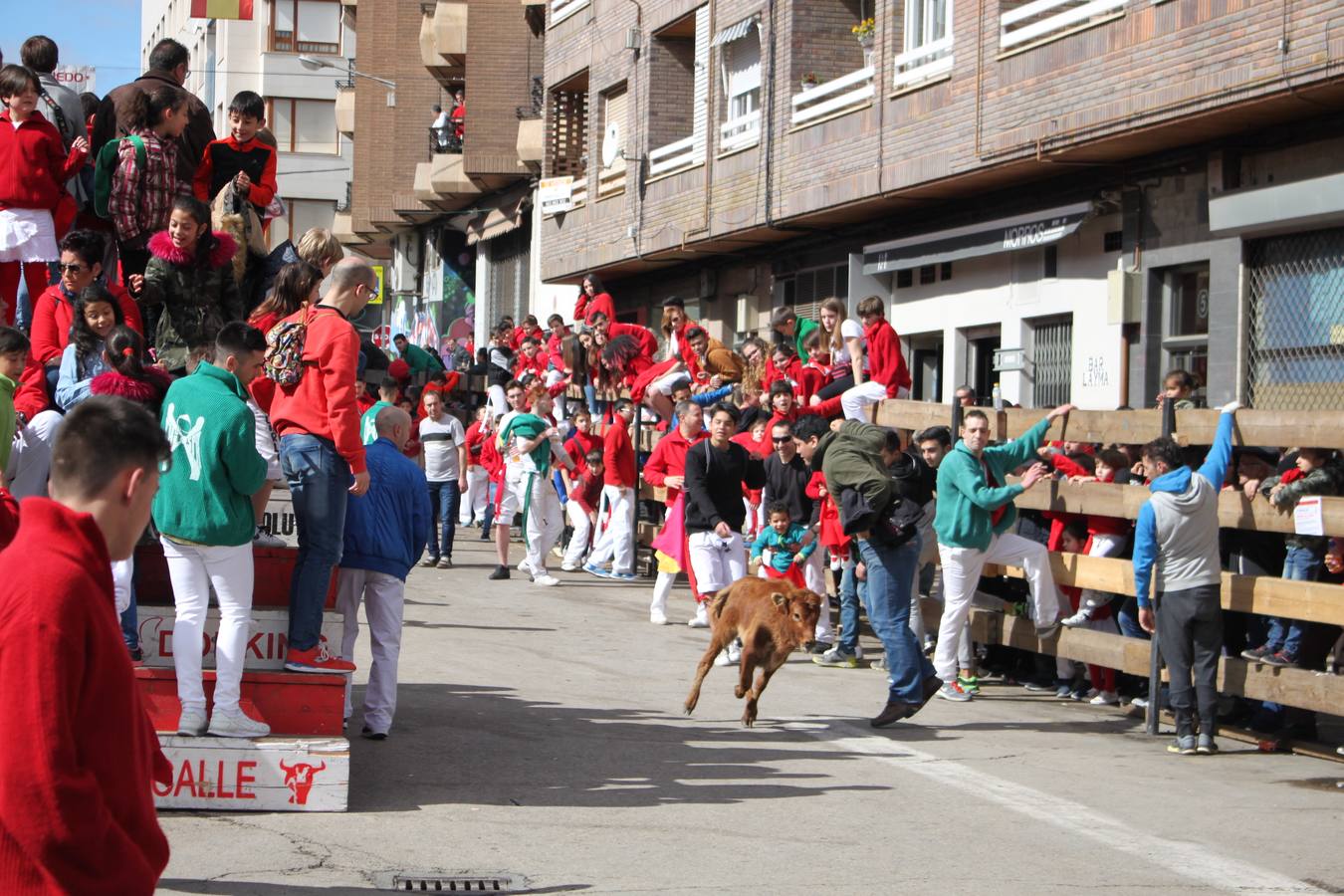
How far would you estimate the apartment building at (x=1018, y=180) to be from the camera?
1557cm

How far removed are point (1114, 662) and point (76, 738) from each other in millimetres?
9540

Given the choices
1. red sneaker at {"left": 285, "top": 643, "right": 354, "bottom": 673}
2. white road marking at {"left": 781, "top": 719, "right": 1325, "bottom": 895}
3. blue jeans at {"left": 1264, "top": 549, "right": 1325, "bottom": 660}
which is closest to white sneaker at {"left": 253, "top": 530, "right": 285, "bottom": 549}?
red sneaker at {"left": 285, "top": 643, "right": 354, "bottom": 673}

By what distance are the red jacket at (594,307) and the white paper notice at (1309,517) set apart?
1309cm

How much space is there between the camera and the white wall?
18.6 m

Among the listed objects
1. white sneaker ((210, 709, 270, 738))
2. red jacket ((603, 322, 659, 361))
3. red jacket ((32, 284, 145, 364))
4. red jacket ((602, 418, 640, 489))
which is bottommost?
white sneaker ((210, 709, 270, 738))

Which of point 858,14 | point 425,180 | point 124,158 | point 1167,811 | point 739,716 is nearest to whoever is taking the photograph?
point 1167,811

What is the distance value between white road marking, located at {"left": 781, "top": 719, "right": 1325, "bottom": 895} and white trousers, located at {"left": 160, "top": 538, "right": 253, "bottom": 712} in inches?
151

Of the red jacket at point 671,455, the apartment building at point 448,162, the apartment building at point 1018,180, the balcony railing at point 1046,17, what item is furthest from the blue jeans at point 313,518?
the apartment building at point 448,162

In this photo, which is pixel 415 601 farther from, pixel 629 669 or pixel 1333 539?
pixel 1333 539

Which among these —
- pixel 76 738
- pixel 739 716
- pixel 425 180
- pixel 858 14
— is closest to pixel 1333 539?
pixel 739 716

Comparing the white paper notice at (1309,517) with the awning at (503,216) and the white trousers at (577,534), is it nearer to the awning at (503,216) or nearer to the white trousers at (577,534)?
the white trousers at (577,534)

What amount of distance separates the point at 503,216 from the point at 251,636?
111 feet

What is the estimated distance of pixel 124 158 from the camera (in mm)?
10453

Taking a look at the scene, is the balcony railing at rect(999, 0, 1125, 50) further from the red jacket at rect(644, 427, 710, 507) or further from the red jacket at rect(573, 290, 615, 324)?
the red jacket at rect(573, 290, 615, 324)
